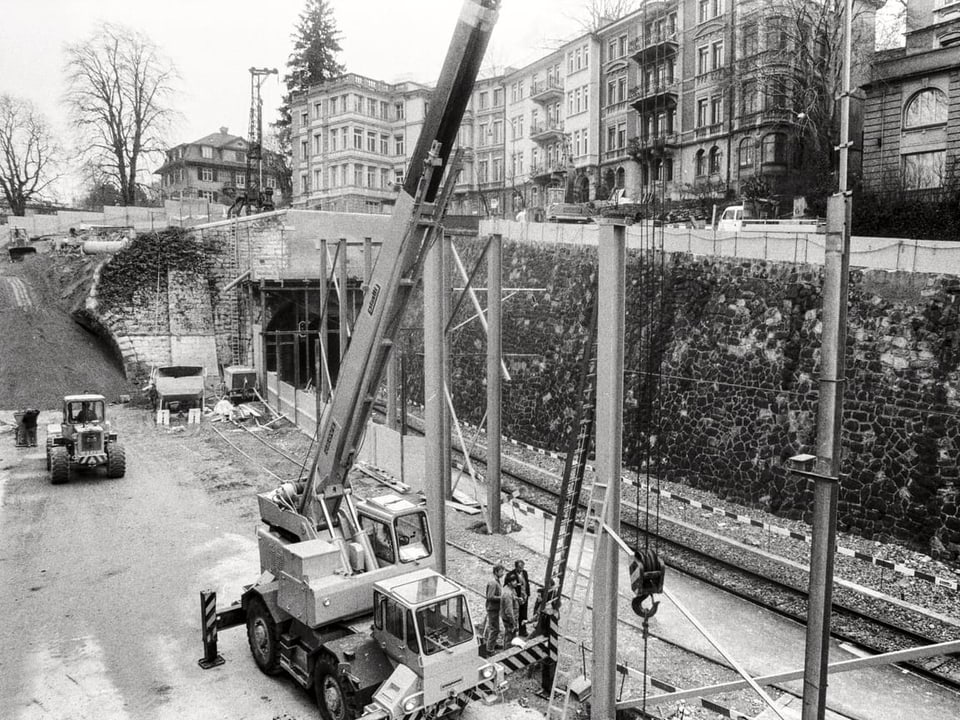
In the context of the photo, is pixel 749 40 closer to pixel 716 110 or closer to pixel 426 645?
pixel 716 110

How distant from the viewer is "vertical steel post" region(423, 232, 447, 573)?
1225cm

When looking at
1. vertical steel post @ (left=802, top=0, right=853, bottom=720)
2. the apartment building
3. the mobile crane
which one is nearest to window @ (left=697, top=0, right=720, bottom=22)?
the mobile crane

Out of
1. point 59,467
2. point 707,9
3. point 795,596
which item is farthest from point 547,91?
point 795,596

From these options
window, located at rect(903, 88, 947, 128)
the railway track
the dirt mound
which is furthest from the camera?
the dirt mound

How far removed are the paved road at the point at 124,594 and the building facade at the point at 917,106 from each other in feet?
77.1

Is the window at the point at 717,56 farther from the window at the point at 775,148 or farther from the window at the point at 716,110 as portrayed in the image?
the window at the point at 775,148

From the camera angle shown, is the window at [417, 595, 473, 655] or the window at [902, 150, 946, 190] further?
the window at [902, 150, 946, 190]

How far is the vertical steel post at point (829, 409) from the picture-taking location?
521 cm

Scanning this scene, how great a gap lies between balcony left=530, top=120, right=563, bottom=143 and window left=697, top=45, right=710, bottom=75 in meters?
9.58

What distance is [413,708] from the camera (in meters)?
7.88

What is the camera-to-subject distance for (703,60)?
2544 centimetres

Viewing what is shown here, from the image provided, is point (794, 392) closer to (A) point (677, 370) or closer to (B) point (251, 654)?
(A) point (677, 370)

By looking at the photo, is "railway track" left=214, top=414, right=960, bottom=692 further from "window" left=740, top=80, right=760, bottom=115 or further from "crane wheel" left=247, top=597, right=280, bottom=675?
"window" left=740, top=80, right=760, bottom=115

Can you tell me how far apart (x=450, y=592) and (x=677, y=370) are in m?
14.1
